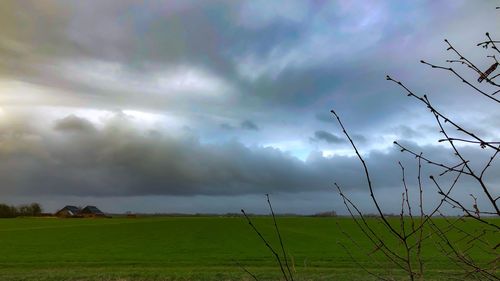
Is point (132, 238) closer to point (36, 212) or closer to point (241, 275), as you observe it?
point (241, 275)

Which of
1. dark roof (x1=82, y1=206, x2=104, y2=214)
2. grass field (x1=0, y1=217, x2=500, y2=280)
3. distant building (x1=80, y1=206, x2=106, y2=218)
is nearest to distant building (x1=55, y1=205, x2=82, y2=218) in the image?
distant building (x1=80, y1=206, x2=106, y2=218)

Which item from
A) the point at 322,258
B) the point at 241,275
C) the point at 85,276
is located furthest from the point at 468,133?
the point at 322,258

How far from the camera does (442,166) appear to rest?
156 cm

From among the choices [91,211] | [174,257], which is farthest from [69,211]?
[174,257]

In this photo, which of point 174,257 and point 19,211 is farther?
point 19,211

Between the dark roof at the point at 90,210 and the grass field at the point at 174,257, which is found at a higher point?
the dark roof at the point at 90,210

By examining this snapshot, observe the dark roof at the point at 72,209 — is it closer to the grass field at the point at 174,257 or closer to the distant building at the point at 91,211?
the distant building at the point at 91,211

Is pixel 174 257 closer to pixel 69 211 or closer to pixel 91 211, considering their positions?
pixel 69 211

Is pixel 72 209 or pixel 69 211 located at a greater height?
pixel 72 209

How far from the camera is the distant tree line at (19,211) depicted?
134m

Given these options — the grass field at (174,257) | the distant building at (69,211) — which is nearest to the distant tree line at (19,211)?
the distant building at (69,211)

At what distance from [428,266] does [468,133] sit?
27.9 meters

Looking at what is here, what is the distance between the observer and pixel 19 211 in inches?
5423

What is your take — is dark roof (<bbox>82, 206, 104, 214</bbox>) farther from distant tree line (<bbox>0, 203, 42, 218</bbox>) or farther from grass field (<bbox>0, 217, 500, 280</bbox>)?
grass field (<bbox>0, 217, 500, 280</bbox>)
